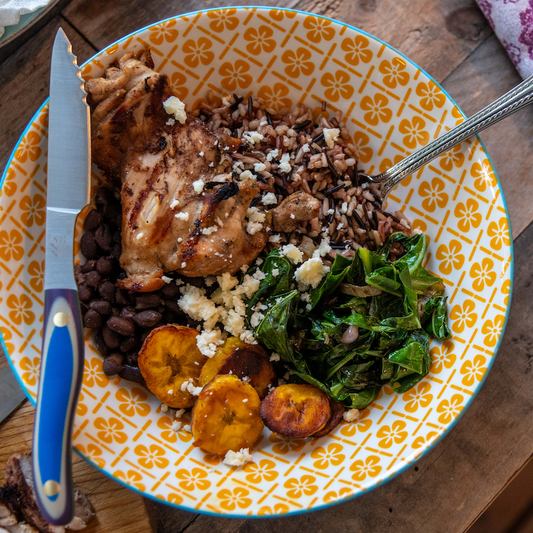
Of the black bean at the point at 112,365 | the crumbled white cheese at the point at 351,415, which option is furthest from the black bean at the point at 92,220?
the crumbled white cheese at the point at 351,415

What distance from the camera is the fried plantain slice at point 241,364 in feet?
8.32

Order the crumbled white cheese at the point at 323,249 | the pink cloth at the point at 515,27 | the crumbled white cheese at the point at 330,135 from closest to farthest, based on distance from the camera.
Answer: the crumbled white cheese at the point at 323,249
the crumbled white cheese at the point at 330,135
the pink cloth at the point at 515,27

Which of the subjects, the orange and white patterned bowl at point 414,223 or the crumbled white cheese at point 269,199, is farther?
the crumbled white cheese at point 269,199

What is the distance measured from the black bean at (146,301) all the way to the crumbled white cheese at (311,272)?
0.77 meters

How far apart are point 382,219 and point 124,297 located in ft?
5.10

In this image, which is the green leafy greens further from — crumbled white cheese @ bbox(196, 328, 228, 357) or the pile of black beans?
the pile of black beans

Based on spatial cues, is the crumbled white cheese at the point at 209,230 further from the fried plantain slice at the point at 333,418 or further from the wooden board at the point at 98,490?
the wooden board at the point at 98,490

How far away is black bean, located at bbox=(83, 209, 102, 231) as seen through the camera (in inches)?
101

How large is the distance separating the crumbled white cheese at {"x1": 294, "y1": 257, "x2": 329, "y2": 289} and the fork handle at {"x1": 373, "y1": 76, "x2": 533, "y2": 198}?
0.67m

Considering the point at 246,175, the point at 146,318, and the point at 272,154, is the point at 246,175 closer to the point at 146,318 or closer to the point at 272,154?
the point at 272,154

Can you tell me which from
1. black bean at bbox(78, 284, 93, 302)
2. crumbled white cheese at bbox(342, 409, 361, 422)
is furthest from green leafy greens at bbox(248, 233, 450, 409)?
black bean at bbox(78, 284, 93, 302)

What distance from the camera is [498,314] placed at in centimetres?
247

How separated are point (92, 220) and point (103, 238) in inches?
4.6

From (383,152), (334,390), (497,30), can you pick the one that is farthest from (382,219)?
(497,30)
